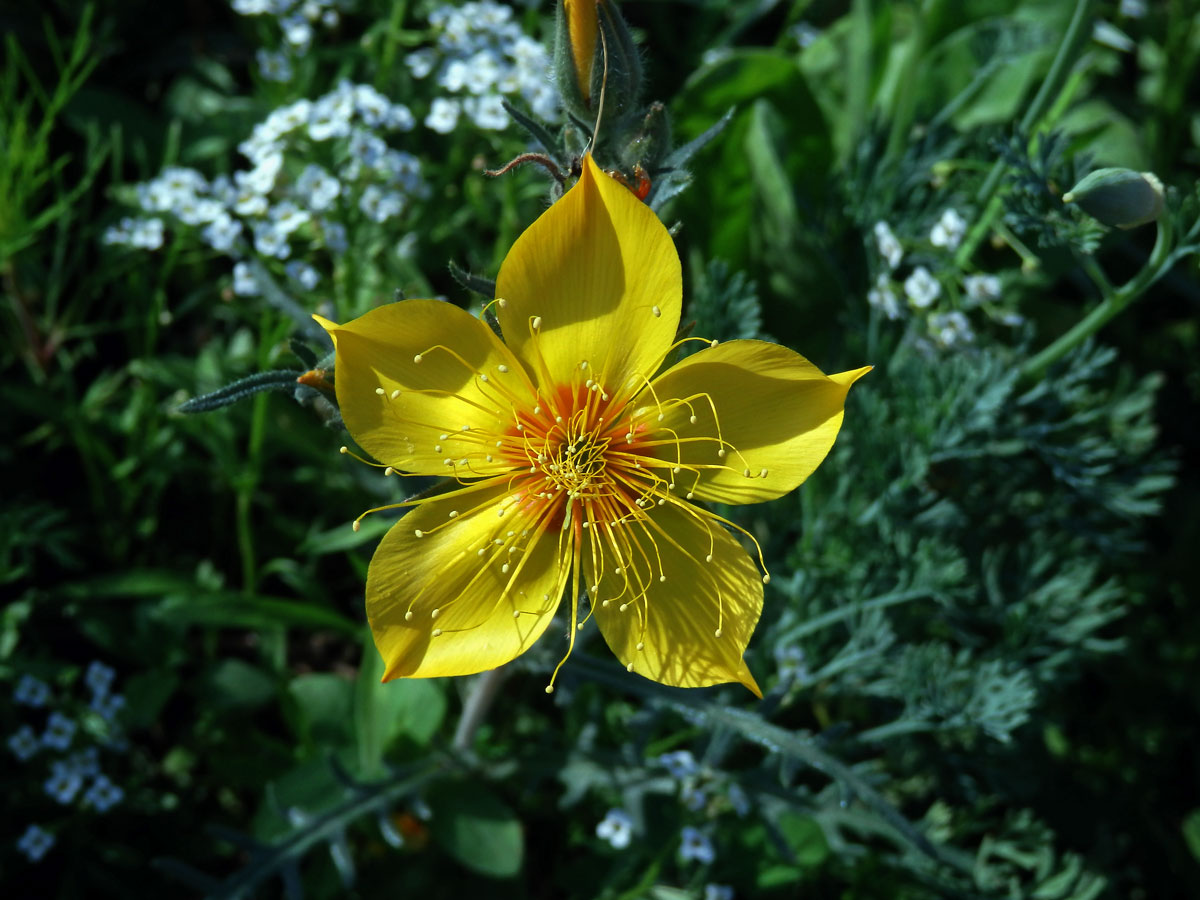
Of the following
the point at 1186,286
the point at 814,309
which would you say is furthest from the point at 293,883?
the point at 1186,286

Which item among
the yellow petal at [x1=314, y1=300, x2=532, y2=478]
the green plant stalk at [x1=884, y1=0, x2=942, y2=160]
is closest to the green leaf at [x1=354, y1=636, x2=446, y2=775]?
the yellow petal at [x1=314, y1=300, x2=532, y2=478]

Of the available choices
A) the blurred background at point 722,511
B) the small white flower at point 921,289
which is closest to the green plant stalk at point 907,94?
the blurred background at point 722,511

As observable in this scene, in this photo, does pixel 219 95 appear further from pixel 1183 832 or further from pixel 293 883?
pixel 1183 832

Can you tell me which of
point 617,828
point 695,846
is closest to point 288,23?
point 617,828

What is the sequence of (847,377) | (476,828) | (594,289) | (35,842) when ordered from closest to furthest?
(847,377) → (594,289) → (35,842) → (476,828)

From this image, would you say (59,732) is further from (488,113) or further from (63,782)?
(488,113)
